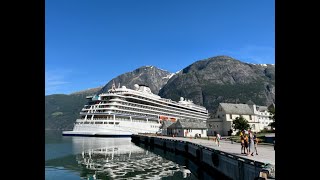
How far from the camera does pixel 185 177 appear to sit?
89.4ft

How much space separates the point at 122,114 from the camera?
11019 centimetres

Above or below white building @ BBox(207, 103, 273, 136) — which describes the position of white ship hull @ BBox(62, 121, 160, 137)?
below

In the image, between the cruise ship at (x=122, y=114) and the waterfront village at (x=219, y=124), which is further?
the cruise ship at (x=122, y=114)

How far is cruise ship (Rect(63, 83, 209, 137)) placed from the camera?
348ft

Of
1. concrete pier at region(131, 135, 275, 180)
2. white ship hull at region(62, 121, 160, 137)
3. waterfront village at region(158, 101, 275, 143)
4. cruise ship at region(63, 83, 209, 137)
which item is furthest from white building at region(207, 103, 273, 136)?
concrete pier at region(131, 135, 275, 180)

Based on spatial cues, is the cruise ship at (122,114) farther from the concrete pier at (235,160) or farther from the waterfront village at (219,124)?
the concrete pier at (235,160)

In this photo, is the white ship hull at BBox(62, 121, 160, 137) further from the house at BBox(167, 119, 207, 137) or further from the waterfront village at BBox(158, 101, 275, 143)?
the house at BBox(167, 119, 207, 137)

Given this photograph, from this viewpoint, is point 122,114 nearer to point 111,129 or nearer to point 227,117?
point 111,129

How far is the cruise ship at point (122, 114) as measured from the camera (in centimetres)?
10606

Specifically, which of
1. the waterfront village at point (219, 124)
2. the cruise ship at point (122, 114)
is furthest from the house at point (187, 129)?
the cruise ship at point (122, 114)

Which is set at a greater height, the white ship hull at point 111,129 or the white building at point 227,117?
the white building at point 227,117

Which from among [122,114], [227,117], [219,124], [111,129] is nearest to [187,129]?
[219,124]
